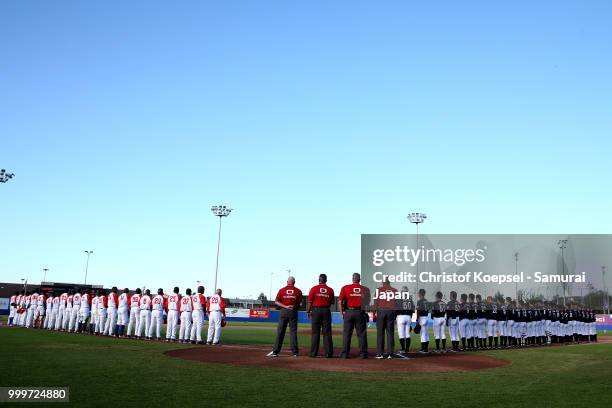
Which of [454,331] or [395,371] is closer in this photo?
[395,371]

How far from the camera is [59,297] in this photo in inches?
1076

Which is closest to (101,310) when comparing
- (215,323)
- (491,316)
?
(215,323)

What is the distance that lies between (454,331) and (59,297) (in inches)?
739

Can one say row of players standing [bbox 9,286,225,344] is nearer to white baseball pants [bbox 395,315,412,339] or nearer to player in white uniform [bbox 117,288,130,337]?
player in white uniform [bbox 117,288,130,337]

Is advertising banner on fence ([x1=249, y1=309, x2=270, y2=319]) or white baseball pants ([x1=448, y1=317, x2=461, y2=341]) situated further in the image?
advertising banner on fence ([x1=249, y1=309, x2=270, y2=319])

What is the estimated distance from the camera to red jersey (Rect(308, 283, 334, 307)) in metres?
14.7

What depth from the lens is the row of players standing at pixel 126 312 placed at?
20.0 metres

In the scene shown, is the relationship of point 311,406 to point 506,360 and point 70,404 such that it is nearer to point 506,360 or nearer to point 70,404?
point 70,404

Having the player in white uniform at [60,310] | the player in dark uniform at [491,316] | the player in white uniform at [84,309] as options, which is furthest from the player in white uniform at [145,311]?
the player in dark uniform at [491,316]

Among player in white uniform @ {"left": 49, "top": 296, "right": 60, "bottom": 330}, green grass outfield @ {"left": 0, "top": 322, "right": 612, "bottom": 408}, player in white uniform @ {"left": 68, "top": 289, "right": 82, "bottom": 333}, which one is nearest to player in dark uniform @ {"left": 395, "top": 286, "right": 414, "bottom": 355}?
green grass outfield @ {"left": 0, "top": 322, "right": 612, "bottom": 408}

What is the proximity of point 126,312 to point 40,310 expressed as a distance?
821 cm

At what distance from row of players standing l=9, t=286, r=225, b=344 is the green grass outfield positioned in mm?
6639

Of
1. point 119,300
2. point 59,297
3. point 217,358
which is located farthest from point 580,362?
point 59,297

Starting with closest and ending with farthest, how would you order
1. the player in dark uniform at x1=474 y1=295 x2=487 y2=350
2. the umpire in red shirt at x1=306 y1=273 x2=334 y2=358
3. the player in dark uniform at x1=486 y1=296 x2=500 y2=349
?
the umpire in red shirt at x1=306 y1=273 x2=334 y2=358
the player in dark uniform at x1=474 y1=295 x2=487 y2=350
the player in dark uniform at x1=486 y1=296 x2=500 y2=349
